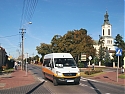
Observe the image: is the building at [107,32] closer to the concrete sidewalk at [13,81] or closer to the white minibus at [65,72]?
the concrete sidewalk at [13,81]

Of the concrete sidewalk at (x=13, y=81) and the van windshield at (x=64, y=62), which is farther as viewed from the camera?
the van windshield at (x=64, y=62)

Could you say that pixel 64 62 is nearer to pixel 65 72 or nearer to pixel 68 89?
pixel 65 72

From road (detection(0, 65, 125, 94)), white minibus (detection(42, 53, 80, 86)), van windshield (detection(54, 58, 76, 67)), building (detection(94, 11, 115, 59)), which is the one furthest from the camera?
building (detection(94, 11, 115, 59))

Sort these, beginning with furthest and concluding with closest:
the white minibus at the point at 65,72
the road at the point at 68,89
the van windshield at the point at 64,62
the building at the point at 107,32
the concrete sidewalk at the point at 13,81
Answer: the building at the point at 107,32
the van windshield at the point at 64,62
the concrete sidewalk at the point at 13,81
the white minibus at the point at 65,72
the road at the point at 68,89

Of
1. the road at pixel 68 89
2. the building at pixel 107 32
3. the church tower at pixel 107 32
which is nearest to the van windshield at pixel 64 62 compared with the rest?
the road at pixel 68 89

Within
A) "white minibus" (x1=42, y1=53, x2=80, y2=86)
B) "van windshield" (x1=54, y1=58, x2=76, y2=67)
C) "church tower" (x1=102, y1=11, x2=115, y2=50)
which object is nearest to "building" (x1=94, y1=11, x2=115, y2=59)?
"church tower" (x1=102, y1=11, x2=115, y2=50)

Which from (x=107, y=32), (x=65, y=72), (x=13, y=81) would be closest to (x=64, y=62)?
(x=65, y=72)

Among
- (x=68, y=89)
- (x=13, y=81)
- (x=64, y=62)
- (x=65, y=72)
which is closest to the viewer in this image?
(x=68, y=89)

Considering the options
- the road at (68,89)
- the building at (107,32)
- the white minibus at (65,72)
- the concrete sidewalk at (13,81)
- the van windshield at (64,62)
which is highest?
the building at (107,32)

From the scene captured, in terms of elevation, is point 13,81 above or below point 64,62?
below

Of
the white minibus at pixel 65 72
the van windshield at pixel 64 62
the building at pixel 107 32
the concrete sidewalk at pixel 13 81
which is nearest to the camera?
the white minibus at pixel 65 72

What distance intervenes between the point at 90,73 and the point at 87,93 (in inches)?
723

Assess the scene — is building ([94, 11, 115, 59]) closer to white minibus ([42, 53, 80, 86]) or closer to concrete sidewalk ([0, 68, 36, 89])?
concrete sidewalk ([0, 68, 36, 89])

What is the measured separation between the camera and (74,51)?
55.5 meters
